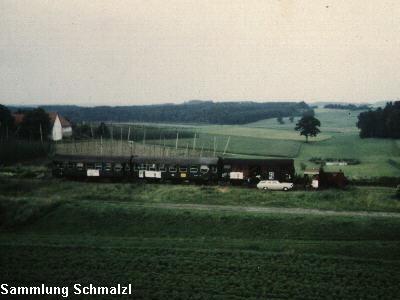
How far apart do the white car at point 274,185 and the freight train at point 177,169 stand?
2.20 metres

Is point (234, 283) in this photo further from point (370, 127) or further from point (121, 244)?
point (370, 127)

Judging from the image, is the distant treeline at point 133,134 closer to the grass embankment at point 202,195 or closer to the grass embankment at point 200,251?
the grass embankment at point 202,195

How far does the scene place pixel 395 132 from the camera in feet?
270

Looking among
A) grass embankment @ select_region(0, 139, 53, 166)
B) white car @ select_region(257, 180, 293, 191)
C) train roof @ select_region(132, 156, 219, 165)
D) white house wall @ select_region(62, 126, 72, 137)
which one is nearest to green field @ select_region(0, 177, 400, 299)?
white car @ select_region(257, 180, 293, 191)

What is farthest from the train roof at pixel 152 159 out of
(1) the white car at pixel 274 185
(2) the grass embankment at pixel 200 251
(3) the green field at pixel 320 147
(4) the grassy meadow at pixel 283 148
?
(4) the grassy meadow at pixel 283 148

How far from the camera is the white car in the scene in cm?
4872

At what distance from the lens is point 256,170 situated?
5228 centimetres

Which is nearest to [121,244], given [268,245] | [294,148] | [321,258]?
[268,245]

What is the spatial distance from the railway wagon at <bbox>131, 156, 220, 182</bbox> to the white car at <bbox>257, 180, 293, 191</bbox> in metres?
6.15

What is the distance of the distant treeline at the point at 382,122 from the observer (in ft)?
267

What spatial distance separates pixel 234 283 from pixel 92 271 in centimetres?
868

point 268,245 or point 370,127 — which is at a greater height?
point 370,127

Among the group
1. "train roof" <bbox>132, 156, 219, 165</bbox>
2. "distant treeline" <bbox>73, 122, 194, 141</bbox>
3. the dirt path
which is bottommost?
the dirt path

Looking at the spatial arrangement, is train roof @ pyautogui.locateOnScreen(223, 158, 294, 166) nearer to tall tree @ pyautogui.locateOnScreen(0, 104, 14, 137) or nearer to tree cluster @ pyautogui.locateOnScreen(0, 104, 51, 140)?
tree cluster @ pyautogui.locateOnScreen(0, 104, 51, 140)
